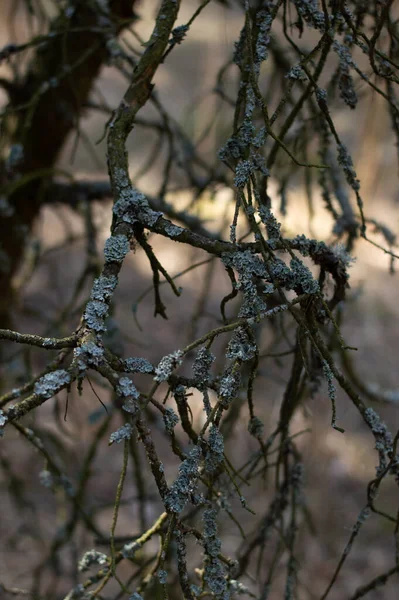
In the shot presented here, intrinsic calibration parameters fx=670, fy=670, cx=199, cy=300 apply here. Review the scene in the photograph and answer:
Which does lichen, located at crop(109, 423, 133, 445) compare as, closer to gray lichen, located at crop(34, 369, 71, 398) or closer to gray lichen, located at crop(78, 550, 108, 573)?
gray lichen, located at crop(34, 369, 71, 398)

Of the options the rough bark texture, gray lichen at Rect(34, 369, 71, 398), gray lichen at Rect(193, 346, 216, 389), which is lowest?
gray lichen at Rect(34, 369, 71, 398)

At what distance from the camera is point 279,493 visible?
3.18 feet

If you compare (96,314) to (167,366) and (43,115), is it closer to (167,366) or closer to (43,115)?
(167,366)

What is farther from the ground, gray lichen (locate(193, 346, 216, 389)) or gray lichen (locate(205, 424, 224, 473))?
gray lichen (locate(193, 346, 216, 389))

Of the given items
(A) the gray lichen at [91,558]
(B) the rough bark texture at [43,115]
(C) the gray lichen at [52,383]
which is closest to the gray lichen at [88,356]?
(C) the gray lichen at [52,383]

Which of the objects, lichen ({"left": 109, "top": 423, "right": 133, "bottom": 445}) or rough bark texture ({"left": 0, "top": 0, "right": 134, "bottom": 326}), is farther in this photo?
rough bark texture ({"left": 0, "top": 0, "right": 134, "bottom": 326})

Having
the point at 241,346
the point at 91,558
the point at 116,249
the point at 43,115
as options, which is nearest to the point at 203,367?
the point at 241,346

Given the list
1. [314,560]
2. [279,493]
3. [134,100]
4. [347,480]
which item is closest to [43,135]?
[134,100]

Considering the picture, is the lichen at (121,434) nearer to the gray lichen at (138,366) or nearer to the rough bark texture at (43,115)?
the gray lichen at (138,366)

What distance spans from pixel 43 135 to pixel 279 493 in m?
1.12

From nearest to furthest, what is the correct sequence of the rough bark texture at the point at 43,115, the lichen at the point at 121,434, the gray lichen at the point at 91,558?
the lichen at the point at 121,434 < the gray lichen at the point at 91,558 < the rough bark texture at the point at 43,115

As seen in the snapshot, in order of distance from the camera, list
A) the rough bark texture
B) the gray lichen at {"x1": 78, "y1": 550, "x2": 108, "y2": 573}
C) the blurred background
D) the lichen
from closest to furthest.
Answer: the lichen
the gray lichen at {"x1": 78, "y1": 550, "x2": 108, "y2": 573}
the rough bark texture
the blurred background

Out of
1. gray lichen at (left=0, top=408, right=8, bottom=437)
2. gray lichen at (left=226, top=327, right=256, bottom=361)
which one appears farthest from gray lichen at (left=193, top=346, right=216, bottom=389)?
gray lichen at (left=0, top=408, right=8, bottom=437)

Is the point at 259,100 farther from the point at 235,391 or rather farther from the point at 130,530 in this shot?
the point at 130,530
